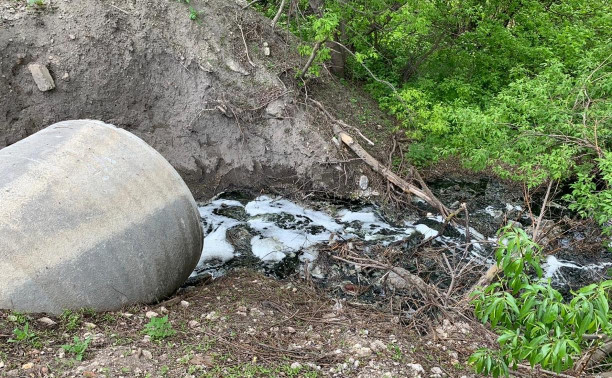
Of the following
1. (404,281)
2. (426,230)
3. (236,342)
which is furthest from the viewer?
(426,230)

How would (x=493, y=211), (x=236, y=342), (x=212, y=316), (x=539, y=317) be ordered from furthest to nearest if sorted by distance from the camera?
(x=493, y=211), (x=212, y=316), (x=236, y=342), (x=539, y=317)

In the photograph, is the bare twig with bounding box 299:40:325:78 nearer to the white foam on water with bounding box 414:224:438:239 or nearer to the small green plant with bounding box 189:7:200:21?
the small green plant with bounding box 189:7:200:21

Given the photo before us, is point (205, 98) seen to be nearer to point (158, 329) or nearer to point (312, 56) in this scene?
point (312, 56)

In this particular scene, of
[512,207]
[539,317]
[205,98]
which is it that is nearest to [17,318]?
[539,317]

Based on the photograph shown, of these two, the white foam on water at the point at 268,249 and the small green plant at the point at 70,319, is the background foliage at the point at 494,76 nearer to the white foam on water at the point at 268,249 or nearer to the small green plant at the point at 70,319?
the white foam on water at the point at 268,249

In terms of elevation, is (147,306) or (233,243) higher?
(147,306)

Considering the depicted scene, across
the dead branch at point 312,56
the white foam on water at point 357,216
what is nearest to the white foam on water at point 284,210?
the white foam on water at point 357,216

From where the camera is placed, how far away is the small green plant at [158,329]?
3922 mm

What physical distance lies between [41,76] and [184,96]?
2.22 m

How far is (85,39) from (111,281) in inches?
211

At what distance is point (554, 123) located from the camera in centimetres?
676

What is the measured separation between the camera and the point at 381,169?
8.09 meters

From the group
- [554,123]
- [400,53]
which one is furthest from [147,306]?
[400,53]

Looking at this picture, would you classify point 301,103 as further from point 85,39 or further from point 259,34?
point 85,39
